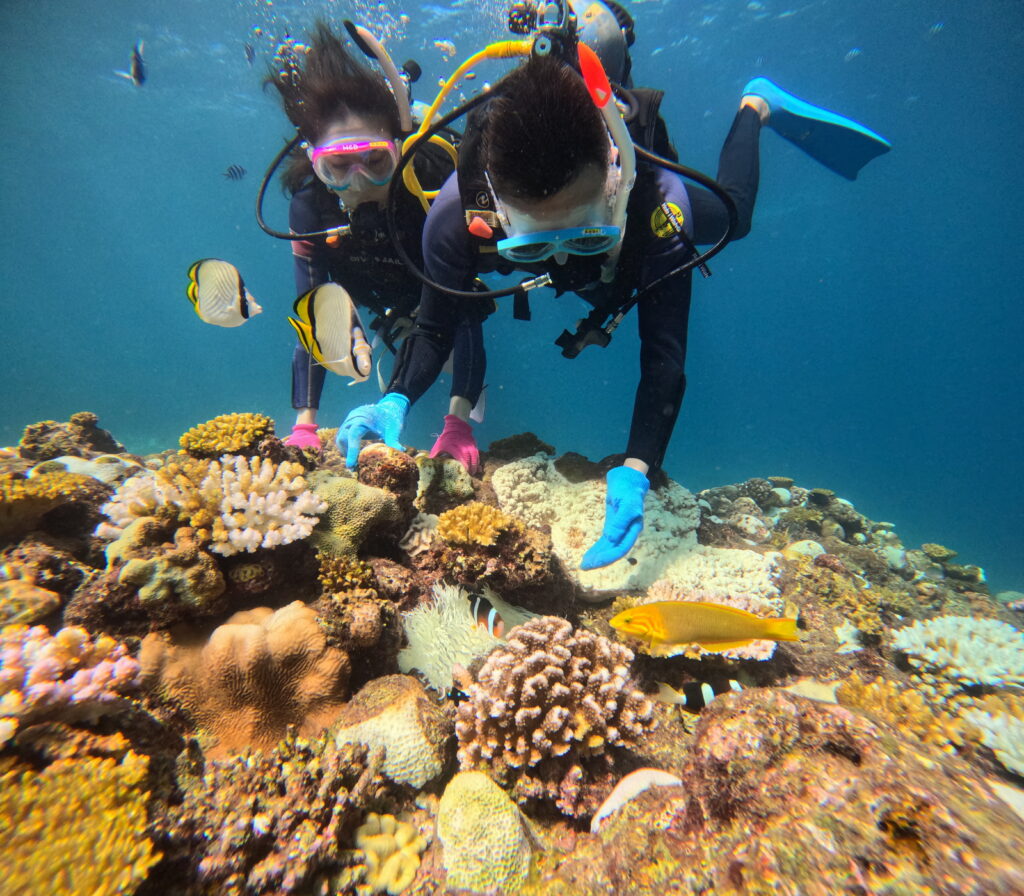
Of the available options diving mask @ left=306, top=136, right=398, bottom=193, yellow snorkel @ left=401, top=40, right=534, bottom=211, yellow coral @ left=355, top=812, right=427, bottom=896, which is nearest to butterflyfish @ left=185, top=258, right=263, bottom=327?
yellow snorkel @ left=401, top=40, right=534, bottom=211

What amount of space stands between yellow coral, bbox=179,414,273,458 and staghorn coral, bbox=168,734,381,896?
2.06 meters

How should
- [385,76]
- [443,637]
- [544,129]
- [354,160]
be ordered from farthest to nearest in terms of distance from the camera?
[385,76] → [354,160] → [443,637] → [544,129]

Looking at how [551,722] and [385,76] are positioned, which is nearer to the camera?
[551,722]

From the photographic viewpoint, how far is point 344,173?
4.56 metres

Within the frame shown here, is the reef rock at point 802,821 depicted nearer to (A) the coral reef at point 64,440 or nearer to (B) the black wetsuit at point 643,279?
(B) the black wetsuit at point 643,279

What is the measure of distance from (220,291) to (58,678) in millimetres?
2373

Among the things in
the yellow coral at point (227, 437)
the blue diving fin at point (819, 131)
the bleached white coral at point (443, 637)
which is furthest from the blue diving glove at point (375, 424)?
the blue diving fin at point (819, 131)

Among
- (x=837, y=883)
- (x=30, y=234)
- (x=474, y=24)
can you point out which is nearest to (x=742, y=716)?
(x=837, y=883)

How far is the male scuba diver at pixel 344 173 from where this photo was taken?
440cm

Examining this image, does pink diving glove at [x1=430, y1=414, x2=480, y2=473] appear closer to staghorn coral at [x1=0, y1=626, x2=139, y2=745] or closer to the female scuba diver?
the female scuba diver

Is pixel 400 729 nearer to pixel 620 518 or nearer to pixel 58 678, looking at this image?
pixel 58 678

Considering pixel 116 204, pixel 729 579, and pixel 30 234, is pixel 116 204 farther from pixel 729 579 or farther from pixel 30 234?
pixel 729 579

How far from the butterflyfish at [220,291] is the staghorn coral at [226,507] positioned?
40.6 inches

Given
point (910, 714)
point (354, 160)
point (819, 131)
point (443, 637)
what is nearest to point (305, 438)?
point (443, 637)
